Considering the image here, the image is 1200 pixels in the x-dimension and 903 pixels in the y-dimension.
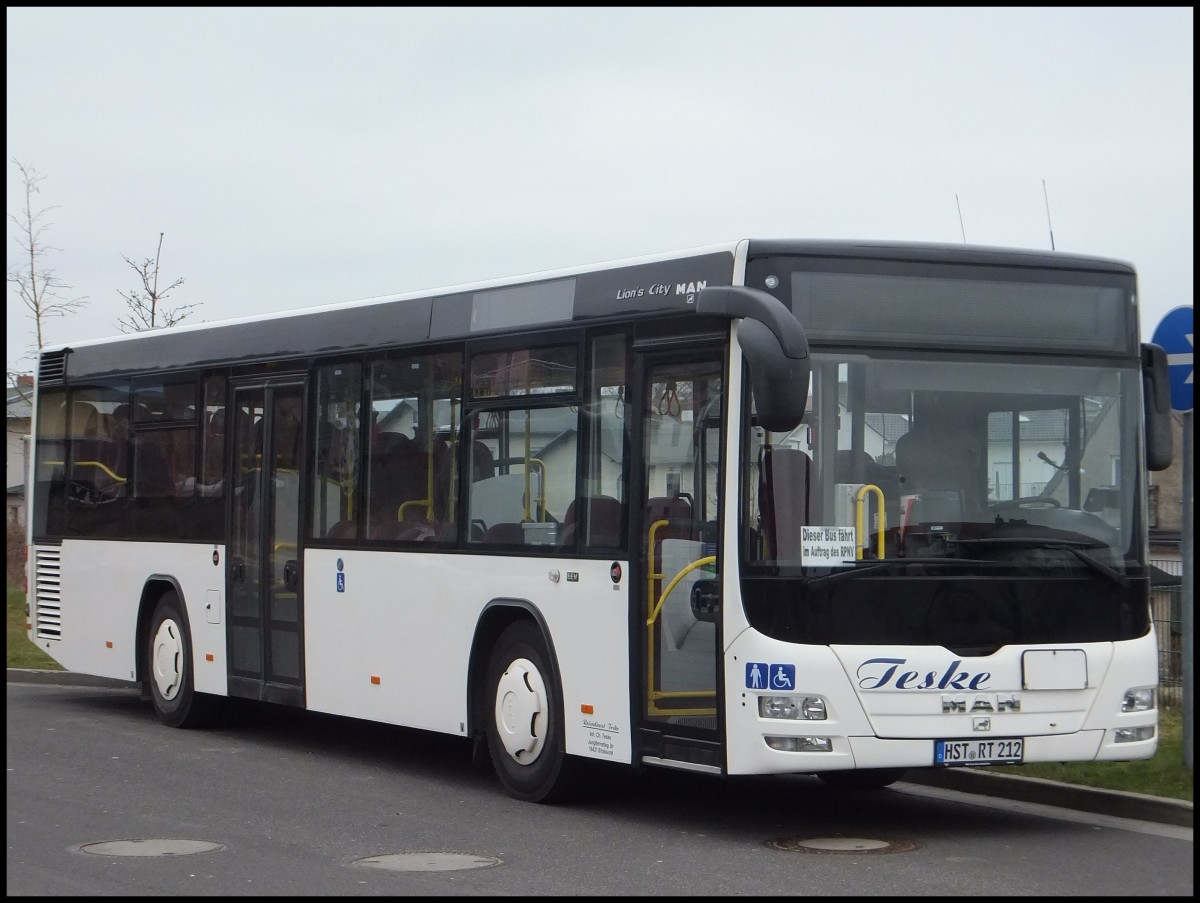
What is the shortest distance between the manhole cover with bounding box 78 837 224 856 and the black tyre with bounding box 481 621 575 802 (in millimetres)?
2186

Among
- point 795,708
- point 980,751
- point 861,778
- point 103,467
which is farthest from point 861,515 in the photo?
point 103,467

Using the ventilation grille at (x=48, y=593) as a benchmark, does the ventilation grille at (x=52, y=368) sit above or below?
above

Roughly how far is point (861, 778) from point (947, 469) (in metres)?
2.79

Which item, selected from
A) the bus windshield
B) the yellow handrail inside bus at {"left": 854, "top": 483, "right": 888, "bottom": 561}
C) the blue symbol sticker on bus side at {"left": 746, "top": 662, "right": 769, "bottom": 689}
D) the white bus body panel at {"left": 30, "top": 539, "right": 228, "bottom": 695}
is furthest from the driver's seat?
the white bus body panel at {"left": 30, "top": 539, "right": 228, "bottom": 695}

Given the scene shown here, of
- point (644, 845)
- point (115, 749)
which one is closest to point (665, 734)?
point (644, 845)

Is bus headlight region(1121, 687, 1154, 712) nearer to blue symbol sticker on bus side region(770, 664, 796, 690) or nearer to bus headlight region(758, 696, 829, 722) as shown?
bus headlight region(758, 696, 829, 722)

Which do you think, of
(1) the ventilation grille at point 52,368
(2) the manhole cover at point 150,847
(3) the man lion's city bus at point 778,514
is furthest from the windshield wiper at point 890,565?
(1) the ventilation grille at point 52,368

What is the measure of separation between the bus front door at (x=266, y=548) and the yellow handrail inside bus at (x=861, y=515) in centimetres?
554

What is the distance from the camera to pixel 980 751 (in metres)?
9.39

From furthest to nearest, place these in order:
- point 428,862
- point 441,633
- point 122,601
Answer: point 122,601 → point 441,633 → point 428,862

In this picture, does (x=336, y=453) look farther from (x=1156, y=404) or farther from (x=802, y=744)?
(x=1156, y=404)

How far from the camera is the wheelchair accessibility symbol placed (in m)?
9.27

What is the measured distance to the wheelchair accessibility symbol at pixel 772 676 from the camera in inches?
365

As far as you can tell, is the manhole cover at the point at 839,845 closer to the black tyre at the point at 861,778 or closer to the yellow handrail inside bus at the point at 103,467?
the black tyre at the point at 861,778
